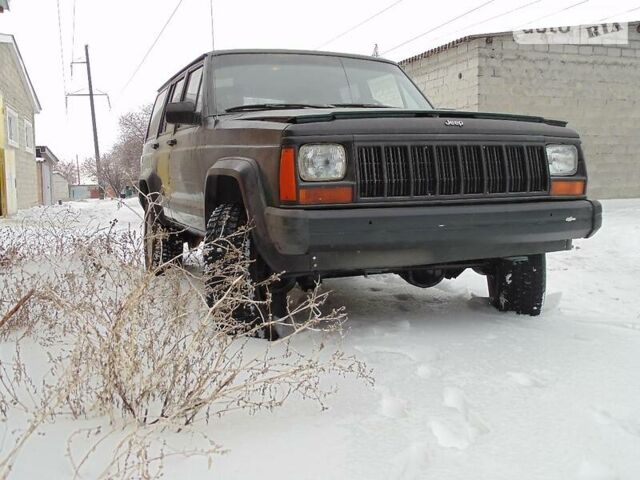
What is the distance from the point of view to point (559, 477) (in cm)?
189

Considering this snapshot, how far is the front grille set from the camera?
9.74 feet

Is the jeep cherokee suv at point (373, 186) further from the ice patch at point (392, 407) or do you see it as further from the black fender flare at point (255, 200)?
the ice patch at point (392, 407)

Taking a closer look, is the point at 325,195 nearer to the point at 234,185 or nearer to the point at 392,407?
the point at 234,185

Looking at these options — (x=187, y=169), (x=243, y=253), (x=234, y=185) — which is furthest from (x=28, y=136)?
(x=243, y=253)

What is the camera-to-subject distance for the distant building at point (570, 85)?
11.4 metres

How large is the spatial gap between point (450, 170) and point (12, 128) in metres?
17.9

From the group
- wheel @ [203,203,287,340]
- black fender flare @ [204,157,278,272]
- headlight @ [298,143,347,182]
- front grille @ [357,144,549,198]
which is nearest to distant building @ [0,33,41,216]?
wheel @ [203,203,287,340]

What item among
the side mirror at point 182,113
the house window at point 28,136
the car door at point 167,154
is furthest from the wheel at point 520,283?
the house window at point 28,136

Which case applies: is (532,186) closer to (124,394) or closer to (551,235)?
(551,235)

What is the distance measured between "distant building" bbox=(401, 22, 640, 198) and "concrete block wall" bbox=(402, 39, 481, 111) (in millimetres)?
20

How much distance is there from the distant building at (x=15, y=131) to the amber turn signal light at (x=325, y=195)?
1450 centimetres

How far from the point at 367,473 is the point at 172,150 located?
368 cm

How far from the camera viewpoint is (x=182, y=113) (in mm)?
3900

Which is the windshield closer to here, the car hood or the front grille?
the car hood
